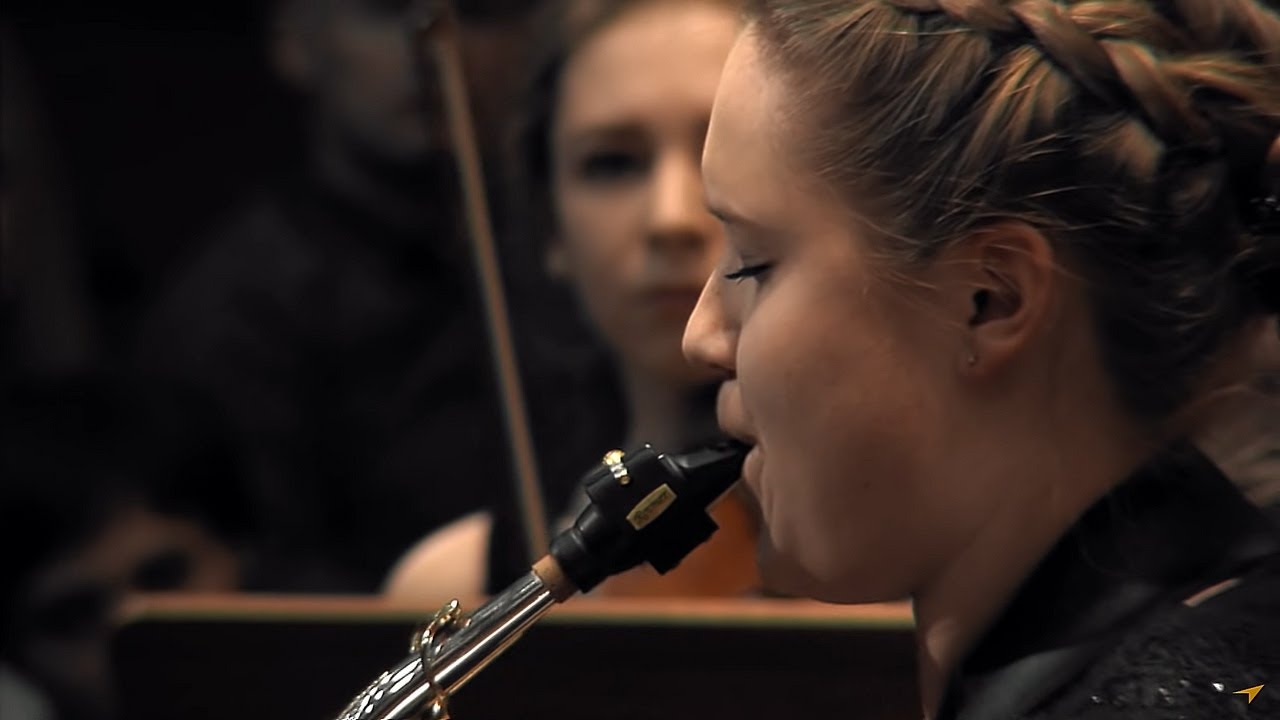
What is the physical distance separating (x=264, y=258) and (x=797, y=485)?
4.29 ft

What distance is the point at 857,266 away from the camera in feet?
2.99

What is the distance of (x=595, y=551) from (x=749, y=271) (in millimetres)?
144

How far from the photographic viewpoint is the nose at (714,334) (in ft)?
3.18

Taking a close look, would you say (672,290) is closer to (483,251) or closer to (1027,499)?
(483,251)

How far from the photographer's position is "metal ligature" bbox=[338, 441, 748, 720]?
97 cm

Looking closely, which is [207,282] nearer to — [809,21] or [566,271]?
[566,271]

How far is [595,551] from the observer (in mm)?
980

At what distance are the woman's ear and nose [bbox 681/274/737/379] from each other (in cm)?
→ 11

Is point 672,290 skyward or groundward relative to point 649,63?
groundward

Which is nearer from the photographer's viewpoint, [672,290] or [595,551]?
[595,551]

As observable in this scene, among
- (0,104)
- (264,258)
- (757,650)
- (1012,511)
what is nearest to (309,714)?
(757,650)

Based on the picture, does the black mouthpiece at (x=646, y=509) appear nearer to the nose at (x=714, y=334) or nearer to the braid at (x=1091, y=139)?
the nose at (x=714, y=334)

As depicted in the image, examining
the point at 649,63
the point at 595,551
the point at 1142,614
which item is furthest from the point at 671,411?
the point at 1142,614

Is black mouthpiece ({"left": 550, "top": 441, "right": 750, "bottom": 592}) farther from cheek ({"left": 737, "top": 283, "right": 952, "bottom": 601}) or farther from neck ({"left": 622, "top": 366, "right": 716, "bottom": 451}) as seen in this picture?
neck ({"left": 622, "top": 366, "right": 716, "bottom": 451})
